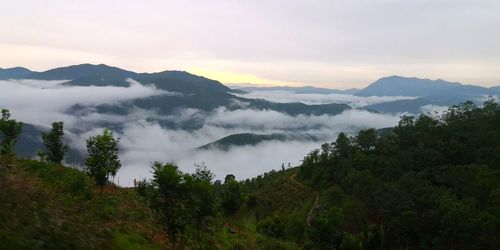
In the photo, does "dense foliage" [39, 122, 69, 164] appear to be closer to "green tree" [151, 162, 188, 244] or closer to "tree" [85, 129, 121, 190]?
"tree" [85, 129, 121, 190]

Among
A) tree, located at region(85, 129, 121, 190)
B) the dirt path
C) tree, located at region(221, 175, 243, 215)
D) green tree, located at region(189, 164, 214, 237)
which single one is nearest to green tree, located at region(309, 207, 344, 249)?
tree, located at region(221, 175, 243, 215)

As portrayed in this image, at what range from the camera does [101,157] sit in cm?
2530

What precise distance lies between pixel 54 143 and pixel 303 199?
43638 mm

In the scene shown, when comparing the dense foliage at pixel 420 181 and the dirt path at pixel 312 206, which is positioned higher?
the dense foliage at pixel 420 181

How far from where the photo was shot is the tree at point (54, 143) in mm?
34438

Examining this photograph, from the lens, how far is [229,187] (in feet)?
145

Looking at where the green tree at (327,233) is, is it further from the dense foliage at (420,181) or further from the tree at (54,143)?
the tree at (54,143)

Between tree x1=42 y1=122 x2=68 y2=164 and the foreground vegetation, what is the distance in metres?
0.13

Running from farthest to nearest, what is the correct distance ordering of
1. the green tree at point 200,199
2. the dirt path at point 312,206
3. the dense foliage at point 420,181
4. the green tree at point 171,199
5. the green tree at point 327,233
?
1. the dirt path at point 312,206
2. the dense foliage at point 420,181
3. the green tree at point 327,233
4. the green tree at point 200,199
5. the green tree at point 171,199

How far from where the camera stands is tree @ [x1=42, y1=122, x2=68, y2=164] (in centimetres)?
3444

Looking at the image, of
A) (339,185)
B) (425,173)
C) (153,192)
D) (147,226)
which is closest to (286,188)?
(339,185)

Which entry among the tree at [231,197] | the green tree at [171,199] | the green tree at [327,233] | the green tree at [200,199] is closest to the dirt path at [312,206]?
the tree at [231,197]

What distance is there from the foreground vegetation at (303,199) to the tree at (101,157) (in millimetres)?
63

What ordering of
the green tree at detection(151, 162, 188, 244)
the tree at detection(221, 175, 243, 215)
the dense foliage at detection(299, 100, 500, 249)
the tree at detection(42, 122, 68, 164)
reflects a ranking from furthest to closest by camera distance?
the tree at detection(221, 175, 243, 215), the dense foliage at detection(299, 100, 500, 249), the tree at detection(42, 122, 68, 164), the green tree at detection(151, 162, 188, 244)
